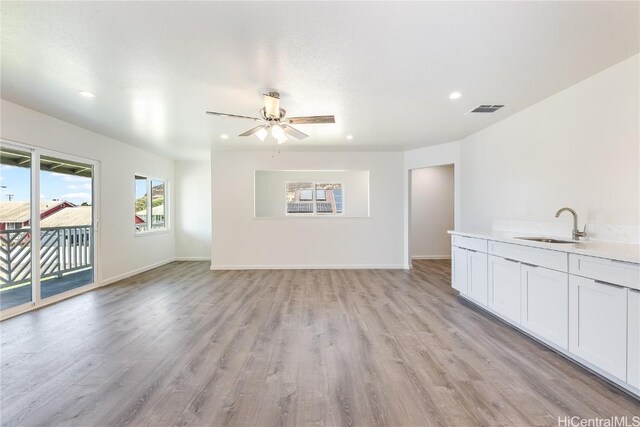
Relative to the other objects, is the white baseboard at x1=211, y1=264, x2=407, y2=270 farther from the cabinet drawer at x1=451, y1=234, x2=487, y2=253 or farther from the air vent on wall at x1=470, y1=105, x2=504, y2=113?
the air vent on wall at x1=470, y1=105, x2=504, y2=113

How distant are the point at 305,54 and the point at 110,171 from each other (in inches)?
179

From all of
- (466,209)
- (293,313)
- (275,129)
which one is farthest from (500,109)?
(293,313)

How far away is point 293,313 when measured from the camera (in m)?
3.28

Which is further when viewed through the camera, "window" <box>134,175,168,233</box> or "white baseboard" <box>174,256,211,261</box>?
"white baseboard" <box>174,256,211,261</box>

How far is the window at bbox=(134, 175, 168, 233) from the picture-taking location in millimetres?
5926

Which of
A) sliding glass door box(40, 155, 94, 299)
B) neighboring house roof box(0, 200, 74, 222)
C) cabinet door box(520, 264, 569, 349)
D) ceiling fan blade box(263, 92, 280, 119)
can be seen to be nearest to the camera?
cabinet door box(520, 264, 569, 349)

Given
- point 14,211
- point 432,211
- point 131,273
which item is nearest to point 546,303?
point 432,211

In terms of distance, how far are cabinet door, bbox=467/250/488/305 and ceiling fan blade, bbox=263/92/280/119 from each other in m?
2.95

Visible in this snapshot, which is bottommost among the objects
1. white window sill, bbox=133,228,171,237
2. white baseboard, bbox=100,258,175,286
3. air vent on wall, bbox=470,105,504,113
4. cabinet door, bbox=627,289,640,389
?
white baseboard, bbox=100,258,175,286

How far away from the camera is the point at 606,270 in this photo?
1.88 meters

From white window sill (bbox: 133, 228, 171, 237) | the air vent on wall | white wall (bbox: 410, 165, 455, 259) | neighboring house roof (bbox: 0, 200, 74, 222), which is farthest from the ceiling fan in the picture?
white wall (bbox: 410, 165, 455, 259)

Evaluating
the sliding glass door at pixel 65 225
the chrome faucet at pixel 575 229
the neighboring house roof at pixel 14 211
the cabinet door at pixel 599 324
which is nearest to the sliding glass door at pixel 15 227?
the neighboring house roof at pixel 14 211

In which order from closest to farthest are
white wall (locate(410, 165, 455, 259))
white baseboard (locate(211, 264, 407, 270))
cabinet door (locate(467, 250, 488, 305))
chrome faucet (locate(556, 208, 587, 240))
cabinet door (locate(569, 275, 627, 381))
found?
cabinet door (locate(569, 275, 627, 381))
chrome faucet (locate(556, 208, 587, 240))
cabinet door (locate(467, 250, 488, 305))
white baseboard (locate(211, 264, 407, 270))
white wall (locate(410, 165, 455, 259))

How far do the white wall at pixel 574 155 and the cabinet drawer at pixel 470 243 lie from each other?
Result: 0.73 m
